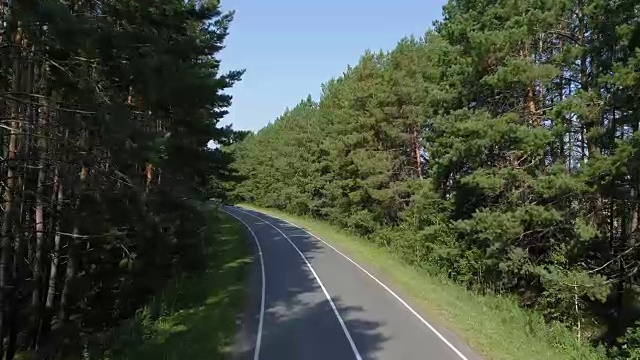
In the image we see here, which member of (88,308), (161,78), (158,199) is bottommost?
(88,308)

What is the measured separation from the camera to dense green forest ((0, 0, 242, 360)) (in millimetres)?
8227

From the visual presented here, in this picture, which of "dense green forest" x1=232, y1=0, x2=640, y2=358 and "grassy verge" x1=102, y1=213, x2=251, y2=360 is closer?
"grassy verge" x1=102, y1=213, x2=251, y2=360

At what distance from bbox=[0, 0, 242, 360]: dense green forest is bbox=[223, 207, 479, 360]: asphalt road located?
3.81 metres

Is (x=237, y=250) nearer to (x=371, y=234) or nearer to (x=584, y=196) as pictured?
(x=371, y=234)

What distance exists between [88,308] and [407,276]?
13.1 m

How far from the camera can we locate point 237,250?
3172cm

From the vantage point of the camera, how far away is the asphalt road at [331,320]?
13.3 m

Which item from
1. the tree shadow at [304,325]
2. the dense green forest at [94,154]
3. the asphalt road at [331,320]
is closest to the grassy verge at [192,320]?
the asphalt road at [331,320]

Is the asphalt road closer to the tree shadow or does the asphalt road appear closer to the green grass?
the tree shadow

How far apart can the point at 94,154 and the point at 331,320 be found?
997 centimetres

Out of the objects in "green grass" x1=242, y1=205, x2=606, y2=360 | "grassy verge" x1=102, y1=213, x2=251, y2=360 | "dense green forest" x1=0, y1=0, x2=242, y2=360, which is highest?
"dense green forest" x1=0, y1=0, x2=242, y2=360

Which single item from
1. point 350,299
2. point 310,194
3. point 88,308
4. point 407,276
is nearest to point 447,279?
point 407,276

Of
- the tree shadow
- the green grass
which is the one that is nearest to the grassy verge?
the tree shadow

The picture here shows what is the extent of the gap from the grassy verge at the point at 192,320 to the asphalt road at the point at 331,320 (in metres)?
0.60
